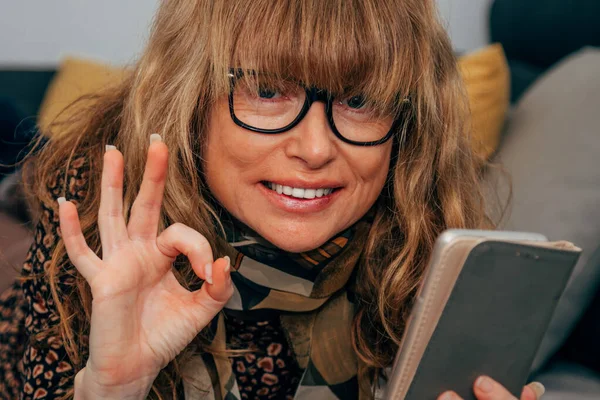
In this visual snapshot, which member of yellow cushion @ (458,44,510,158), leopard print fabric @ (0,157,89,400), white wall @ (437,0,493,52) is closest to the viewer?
leopard print fabric @ (0,157,89,400)

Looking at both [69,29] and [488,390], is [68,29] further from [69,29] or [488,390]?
[488,390]

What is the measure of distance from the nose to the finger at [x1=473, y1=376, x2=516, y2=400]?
352mm

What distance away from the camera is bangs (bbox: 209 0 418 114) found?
84 cm

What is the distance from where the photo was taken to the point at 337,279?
1076 mm

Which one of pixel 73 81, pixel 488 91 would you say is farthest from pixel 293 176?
pixel 73 81

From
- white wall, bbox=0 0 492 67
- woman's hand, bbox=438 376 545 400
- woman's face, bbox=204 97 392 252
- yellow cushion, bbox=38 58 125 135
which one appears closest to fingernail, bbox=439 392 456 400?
woman's hand, bbox=438 376 545 400

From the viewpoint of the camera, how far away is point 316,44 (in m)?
0.84

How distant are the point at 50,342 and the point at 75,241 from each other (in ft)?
0.95

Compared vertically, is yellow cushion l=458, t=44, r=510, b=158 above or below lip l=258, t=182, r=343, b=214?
above

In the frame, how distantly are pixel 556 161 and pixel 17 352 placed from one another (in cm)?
111

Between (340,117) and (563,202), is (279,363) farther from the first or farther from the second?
(563,202)

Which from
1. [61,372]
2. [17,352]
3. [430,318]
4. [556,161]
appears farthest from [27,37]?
[430,318]

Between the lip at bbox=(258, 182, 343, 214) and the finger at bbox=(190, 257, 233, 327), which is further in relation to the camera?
the lip at bbox=(258, 182, 343, 214)

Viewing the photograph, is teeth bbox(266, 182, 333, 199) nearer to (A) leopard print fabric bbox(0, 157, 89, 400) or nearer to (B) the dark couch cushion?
(A) leopard print fabric bbox(0, 157, 89, 400)
